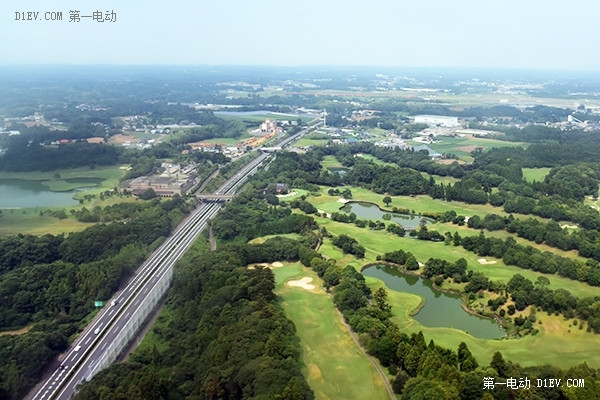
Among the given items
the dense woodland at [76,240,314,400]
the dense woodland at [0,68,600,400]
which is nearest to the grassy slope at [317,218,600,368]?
the dense woodland at [0,68,600,400]

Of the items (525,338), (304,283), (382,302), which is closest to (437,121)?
(304,283)

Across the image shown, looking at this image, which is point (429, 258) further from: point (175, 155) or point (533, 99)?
point (533, 99)

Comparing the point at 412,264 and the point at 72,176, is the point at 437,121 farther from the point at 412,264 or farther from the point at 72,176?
the point at 412,264

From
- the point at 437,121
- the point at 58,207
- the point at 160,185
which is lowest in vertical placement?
the point at 58,207

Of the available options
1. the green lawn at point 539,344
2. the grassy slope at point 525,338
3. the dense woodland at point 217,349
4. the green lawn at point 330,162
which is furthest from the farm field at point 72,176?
the green lawn at point 539,344

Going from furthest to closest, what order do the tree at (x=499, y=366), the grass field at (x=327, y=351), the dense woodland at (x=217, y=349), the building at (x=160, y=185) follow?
the building at (x=160, y=185)
the grass field at (x=327, y=351)
the tree at (x=499, y=366)
the dense woodland at (x=217, y=349)

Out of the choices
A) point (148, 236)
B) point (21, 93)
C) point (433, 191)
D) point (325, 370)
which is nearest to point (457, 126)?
point (433, 191)

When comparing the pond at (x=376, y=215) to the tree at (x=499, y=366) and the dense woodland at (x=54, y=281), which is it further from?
the tree at (x=499, y=366)
